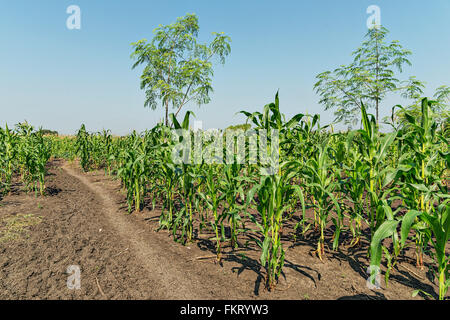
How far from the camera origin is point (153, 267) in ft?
8.09

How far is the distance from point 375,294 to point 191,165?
7.58 feet

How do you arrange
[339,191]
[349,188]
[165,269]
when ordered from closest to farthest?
[165,269] < [349,188] < [339,191]

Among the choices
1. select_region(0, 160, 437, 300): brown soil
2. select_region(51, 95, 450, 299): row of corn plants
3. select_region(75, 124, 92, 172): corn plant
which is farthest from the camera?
select_region(75, 124, 92, 172): corn plant

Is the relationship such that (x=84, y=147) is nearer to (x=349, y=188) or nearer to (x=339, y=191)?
(x=339, y=191)

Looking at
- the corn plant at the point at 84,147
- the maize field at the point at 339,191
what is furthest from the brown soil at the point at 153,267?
the corn plant at the point at 84,147

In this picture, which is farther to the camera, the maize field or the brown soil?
the brown soil

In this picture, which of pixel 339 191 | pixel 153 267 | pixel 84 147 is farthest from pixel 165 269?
pixel 84 147

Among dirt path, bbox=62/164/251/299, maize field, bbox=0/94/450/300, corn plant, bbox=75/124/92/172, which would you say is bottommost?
dirt path, bbox=62/164/251/299

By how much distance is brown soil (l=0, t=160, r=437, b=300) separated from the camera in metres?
2.03

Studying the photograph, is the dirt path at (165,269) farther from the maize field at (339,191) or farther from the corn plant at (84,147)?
the corn plant at (84,147)

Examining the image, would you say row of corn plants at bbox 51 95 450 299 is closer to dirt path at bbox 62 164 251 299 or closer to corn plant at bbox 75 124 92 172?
dirt path at bbox 62 164 251 299

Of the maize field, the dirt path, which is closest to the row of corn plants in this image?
the maize field

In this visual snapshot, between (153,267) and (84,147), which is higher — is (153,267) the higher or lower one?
the lower one
